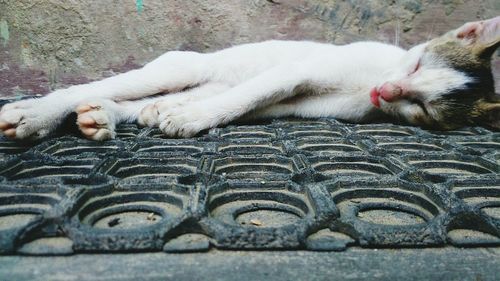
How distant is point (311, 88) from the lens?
5.37 feet

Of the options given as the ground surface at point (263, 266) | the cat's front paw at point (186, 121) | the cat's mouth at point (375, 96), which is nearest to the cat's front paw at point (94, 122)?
the cat's front paw at point (186, 121)

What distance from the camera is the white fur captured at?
4.49ft

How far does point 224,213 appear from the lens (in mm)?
723

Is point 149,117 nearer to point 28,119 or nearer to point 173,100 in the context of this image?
point 173,100

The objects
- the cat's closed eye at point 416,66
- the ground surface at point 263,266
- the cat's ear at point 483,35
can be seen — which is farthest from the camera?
the cat's closed eye at point 416,66

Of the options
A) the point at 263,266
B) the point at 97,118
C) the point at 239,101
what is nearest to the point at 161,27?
the point at 239,101

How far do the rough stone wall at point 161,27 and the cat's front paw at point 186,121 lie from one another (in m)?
1.15

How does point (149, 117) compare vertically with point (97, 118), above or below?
above

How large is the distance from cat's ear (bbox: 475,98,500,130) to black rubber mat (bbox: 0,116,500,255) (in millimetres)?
227

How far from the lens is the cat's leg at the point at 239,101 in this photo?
51.8 inches

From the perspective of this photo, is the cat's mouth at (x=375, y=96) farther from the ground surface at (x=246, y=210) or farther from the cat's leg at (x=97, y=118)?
the cat's leg at (x=97, y=118)

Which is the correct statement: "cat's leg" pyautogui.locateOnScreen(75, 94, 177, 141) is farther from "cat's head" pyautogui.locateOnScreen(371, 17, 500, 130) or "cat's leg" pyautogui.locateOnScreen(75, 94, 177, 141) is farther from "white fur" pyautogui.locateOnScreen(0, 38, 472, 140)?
"cat's head" pyautogui.locateOnScreen(371, 17, 500, 130)

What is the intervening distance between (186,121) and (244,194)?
59cm

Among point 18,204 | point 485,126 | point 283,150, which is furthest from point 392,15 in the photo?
point 18,204
